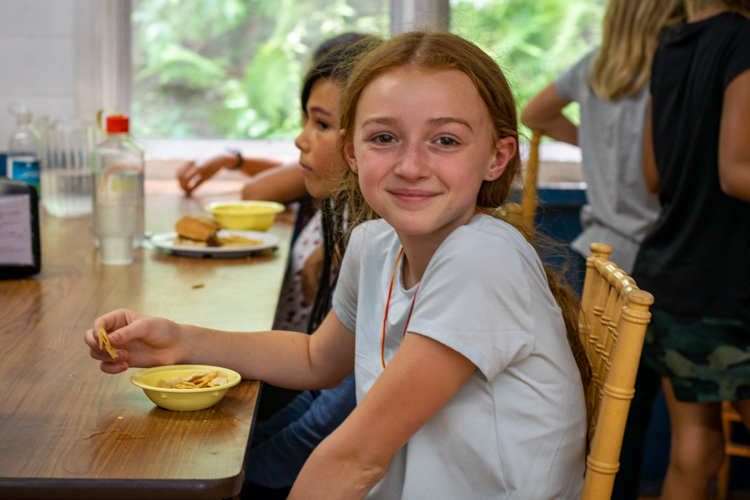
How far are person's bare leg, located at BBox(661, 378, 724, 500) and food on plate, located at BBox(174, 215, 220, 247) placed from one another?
3.30ft

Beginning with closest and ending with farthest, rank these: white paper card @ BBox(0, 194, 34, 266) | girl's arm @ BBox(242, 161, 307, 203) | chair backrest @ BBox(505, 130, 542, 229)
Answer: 1. white paper card @ BBox(0, 194, 34, 266)
2. chair backrest @ BBox(505, 130, 542, 229)
3. girl's arm @ BBox(242, 161, 307, 203)

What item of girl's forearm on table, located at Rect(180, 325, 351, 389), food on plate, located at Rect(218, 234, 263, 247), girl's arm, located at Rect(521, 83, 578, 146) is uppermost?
girl's arm, located at Rect(521, 83, 578, 146)

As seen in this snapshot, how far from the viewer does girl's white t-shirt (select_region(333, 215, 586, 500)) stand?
740mm

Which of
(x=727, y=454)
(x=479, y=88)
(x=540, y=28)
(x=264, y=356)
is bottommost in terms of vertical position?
(x=727, y=454)

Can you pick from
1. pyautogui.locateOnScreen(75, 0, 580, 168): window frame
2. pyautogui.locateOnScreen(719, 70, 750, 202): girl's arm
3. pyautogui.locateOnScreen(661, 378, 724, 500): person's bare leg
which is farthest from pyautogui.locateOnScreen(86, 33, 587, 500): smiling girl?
pyautogui.locateOnScreen(75, 0, 580, 168): window frame

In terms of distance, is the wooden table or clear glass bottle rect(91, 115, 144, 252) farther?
clear glass bottle rect(91, 115, 144, 252)

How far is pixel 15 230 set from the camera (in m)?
1.24

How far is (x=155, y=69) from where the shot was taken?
294cm

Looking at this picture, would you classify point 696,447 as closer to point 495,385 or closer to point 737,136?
point 737,136

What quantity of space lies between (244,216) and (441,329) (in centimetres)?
109

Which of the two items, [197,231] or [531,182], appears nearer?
[197,231]

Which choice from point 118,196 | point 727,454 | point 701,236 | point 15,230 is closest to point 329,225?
point 118,196

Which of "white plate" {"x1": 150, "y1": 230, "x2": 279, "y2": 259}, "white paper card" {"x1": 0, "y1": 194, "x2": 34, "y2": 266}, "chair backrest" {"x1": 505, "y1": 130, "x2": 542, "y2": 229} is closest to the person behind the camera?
"white paper card" {"x1": 0, "y1": 194, "x2": 34, "y2": 266}

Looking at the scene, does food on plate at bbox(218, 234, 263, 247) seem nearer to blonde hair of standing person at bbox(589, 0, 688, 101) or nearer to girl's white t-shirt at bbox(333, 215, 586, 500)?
girl's white t-shirt at bbox(333, 215, 586, 500)
